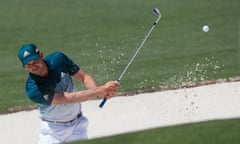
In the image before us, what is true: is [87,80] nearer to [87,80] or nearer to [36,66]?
[87,80]

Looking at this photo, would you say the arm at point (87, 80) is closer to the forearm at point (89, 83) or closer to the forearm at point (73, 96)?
the forearm at point (89, 83)

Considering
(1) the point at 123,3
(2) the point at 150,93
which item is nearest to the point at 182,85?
(2) the point at 150,93

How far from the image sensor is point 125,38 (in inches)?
511

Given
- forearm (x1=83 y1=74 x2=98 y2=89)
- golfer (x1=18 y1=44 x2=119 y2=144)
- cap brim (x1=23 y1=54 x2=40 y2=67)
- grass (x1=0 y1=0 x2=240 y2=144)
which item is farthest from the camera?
grass (x1=0 y1=0 x2=240 y2=144)

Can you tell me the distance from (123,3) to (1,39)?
3870 millimetres

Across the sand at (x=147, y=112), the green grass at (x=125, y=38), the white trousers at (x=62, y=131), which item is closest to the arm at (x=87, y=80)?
the white trousers at (x=62, y=131)

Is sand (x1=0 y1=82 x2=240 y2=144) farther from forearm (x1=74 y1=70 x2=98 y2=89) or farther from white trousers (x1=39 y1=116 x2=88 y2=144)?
forearm (x1=74 y1=70 x2=98 y2=89)

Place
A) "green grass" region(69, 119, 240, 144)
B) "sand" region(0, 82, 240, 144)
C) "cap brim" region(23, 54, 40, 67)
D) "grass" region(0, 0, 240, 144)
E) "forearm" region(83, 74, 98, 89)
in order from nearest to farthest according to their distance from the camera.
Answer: "green grass" region(69, 119, 240, 144), "cap brim" region(23, 54, 40, 67), "forearm" region(83, 74, 98, 89), "sand" region(0, 82, 240, 144), "grass" region(0, 0, 240, 144)

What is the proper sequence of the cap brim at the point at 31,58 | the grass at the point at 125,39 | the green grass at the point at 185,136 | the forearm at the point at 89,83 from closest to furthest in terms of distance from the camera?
the green grass at the point at 185,136 → the cap brim at the point at 31,58 → the forearm at the point at 89,83 → the grass at the point at 125,39

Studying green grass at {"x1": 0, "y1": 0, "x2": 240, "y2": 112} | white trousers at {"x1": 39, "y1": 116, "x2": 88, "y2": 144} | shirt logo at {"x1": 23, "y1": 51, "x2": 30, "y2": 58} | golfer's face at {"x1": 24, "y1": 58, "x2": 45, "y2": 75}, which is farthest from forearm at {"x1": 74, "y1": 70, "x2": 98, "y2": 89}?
green grass at {"x1": 0, "y1": 0, "x2": 240, "y2": 112}

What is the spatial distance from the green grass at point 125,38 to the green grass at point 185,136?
18.0ft

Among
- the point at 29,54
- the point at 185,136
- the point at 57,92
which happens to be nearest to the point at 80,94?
the point at 57,92

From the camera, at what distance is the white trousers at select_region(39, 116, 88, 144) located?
22.2ft

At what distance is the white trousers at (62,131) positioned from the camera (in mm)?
6766
